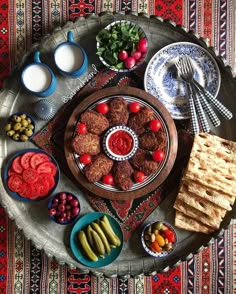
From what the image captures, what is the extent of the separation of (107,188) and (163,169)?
1.55 feet

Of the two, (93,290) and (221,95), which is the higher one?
(221,95)

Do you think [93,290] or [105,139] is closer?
[105,139]

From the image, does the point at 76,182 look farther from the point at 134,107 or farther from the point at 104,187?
the point at 134,107

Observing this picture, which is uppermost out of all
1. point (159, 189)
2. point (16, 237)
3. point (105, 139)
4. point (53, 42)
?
point (53, 42)

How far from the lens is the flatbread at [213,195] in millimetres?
3188

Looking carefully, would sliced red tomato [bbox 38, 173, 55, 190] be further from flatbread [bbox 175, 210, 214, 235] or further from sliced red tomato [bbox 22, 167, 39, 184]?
flatbread [bbox 175, 210, 214, 235]

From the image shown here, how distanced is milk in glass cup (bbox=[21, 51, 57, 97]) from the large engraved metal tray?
117 mm

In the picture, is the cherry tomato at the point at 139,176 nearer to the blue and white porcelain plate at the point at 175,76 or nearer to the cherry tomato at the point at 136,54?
the blue and white porcelain plate at the point at 175,76

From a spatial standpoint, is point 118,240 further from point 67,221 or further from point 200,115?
point 200,115

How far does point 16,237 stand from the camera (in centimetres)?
360

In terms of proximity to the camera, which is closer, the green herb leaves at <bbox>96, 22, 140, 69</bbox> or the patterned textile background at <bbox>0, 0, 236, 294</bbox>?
the green herb leaves at <bbox>96, 22, 140, 69</bbox>

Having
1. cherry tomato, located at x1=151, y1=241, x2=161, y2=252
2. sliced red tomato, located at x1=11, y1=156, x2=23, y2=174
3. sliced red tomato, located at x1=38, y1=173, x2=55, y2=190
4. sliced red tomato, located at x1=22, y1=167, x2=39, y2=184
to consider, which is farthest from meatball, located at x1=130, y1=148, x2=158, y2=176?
sliced red tomato, located at x1=11, y1=156, x2=23, y2=174

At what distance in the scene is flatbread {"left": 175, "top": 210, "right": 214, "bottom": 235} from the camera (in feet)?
10.8

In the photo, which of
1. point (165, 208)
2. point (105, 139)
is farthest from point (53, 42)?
point (165, 208)
